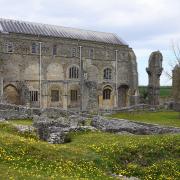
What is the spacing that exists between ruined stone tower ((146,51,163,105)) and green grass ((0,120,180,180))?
1698 inches

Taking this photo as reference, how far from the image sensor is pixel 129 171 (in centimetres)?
1850

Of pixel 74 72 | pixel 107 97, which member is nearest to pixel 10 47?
pixel 74 72

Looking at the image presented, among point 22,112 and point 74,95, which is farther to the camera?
point 74,95

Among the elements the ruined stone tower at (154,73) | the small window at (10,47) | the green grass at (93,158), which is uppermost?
the small window at (10,47)

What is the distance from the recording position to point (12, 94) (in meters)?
57.9

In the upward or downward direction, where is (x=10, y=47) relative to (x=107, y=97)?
upward

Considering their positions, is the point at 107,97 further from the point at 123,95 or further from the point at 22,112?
the point at 22,112

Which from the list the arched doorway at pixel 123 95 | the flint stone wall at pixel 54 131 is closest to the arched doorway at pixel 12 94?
the arched doorway at pixel 123 95

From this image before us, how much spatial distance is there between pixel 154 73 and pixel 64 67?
14.5 m

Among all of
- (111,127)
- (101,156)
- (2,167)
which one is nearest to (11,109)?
(111,127)

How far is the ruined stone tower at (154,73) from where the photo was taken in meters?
65.8

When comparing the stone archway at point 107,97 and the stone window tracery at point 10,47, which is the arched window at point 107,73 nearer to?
the stone archway at point 107,97

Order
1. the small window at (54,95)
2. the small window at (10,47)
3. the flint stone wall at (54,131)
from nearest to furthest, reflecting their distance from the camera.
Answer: the flint stone wall at (54,131), the small window at (10,47), the small window at (54,95)

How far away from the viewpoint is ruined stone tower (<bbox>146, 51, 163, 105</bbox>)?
65.8 meters
